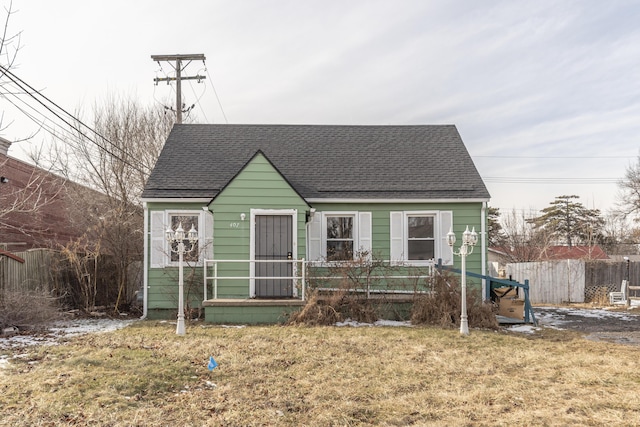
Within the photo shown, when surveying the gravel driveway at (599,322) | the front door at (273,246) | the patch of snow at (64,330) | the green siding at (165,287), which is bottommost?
the gravel driveway at (599,322)

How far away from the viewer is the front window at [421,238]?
39.9 feet

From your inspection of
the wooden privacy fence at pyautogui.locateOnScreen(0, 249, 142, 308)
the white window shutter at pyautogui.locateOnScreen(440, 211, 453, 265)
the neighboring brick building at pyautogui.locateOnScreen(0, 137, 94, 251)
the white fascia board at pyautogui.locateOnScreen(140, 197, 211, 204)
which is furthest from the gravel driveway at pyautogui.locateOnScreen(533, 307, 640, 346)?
the neighboring brick building at pyautogui.locateOnScreen(0, 137, 94, 251)

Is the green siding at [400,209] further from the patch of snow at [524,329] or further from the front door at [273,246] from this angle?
the patch of snow at [524,329]

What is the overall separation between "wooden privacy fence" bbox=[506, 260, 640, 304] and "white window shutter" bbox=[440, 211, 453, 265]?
7.58 meters

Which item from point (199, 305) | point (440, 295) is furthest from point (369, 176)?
point (199, 305)

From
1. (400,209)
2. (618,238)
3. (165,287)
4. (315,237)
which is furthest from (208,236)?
(618,238)

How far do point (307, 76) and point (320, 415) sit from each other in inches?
462

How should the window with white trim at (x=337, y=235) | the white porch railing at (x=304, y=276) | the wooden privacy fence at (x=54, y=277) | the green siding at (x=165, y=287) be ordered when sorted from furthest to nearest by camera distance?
the window with white trim at (x=337, y=235) < the green siding at (x=165, y=287) < the white porch railing at (x=304, y=276) < the wooden privacy fence at (x=54, y=277)

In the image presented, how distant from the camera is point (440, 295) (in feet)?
33.4

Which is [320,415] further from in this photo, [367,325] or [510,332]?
[510,332]

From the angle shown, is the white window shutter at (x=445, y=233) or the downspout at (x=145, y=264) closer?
the downspout at (x=145, y=264)

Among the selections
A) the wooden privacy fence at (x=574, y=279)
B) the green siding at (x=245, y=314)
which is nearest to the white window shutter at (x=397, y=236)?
the green siding at (x=245, y=314)

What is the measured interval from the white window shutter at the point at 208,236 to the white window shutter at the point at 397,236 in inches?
194

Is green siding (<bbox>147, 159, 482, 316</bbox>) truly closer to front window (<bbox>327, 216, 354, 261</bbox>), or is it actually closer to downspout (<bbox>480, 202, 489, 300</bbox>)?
front window (<bbox>327, 216, 354, 261</bbox>)
